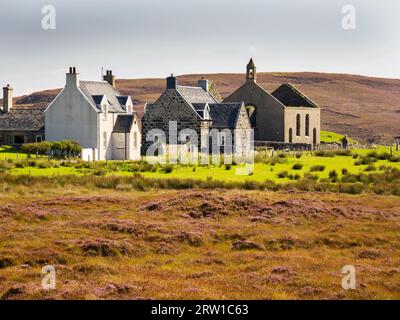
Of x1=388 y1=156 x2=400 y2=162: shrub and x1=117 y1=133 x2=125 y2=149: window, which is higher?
x1=117 y1=133 x2=125 y2=149: window

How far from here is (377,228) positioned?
2791 cm

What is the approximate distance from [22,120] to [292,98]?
1452 inches

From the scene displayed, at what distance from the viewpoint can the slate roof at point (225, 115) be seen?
69.5 m

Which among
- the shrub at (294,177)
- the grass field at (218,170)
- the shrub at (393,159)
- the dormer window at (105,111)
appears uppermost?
the dormer window at (105,111)

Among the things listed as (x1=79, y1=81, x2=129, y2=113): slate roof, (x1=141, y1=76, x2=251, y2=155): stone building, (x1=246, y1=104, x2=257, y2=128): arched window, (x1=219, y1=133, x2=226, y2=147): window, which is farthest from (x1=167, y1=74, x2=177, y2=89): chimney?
(x1=246, y1=104, x2=257, y2=128): arched window

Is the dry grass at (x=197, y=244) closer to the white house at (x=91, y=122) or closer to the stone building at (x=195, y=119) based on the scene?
the white house at (x=91, y=122)

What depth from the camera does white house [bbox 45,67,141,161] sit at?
61.4 m

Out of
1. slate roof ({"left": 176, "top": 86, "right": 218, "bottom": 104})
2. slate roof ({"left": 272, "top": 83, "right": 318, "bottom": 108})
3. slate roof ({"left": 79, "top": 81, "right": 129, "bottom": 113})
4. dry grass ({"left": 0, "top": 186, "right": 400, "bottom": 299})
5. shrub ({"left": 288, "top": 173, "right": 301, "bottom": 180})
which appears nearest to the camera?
dry grass ({"left": 0, "top": 186, "right": 400, "bottom": 299})

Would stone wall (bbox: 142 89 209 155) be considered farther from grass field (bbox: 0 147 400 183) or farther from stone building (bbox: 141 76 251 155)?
grass field (bbox: 0 147 400 183)

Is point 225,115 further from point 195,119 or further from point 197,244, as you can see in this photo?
point 197,244

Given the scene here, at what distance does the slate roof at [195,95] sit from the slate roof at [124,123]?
7841 millimetres

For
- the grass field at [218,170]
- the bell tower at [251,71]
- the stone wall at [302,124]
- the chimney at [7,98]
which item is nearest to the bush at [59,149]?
the grass field at [218,170]

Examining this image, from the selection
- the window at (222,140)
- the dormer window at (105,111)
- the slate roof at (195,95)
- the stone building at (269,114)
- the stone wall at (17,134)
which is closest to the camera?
the dormer window at (105,111)

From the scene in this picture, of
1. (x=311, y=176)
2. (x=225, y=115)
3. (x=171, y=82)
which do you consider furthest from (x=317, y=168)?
(x=171, y=82)
